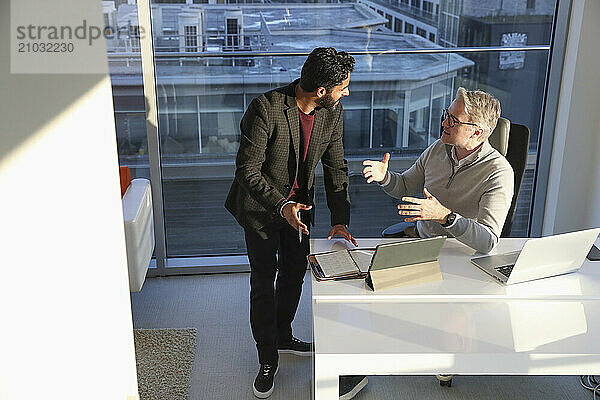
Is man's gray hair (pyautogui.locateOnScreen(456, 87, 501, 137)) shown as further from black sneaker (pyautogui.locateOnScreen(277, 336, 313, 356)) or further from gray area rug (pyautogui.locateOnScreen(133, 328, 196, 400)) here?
gray area rug (pyautogui.locateOnScreen(133, 328, 196, 400))

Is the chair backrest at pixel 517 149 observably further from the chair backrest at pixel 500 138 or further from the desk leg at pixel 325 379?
the desk leg at pixel 325 379

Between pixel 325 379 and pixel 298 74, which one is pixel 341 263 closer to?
pixel 325 379

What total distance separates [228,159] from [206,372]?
4.60 ft

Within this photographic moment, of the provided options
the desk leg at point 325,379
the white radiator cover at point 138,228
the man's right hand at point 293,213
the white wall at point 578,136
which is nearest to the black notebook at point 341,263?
the man's right hand at point 293,213

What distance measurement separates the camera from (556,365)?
216cm

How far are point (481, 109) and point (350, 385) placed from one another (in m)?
1.34

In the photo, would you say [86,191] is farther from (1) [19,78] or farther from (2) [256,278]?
(2) [256,278]

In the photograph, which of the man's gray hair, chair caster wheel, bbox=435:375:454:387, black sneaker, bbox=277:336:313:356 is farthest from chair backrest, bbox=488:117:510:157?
black sneaker, bbox=277:336:313:356

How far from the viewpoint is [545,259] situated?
253cm

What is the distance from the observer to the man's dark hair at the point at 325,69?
8.73ft

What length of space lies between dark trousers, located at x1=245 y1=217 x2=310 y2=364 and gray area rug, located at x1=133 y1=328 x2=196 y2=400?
1.31ft

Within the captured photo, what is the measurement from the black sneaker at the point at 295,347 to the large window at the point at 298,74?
3.53ft

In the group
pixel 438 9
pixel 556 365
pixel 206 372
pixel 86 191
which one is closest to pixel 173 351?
pixel 206 372

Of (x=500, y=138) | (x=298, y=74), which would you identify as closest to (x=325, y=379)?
(x=500, y=138)
